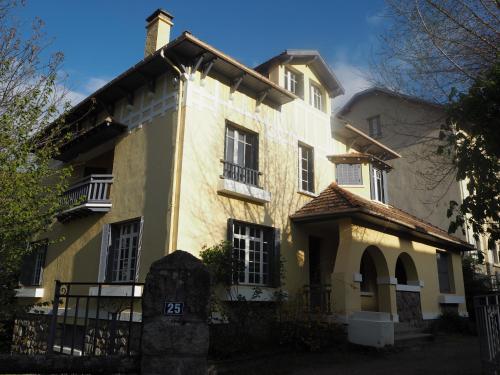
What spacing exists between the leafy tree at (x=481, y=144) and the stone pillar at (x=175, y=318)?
3.88 meters

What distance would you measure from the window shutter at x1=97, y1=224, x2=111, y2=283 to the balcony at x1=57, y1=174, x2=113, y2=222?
0.59m

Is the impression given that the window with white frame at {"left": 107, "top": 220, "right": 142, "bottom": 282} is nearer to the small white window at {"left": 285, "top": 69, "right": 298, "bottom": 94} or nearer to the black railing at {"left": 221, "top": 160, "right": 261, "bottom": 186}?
the black railing at {"left": 221, "top": 160, "right": 261, "bottom": 186}

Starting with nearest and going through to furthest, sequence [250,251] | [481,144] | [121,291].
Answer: [481,144] < [121,291] < [250,251]

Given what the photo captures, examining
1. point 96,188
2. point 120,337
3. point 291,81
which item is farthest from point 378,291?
point 96,188

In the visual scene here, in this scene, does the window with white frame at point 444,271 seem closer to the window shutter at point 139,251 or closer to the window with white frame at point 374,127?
the window with white frame at point 374,127

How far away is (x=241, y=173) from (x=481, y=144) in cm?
728

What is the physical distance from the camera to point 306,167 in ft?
48.5

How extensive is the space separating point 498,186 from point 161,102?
29.1ft

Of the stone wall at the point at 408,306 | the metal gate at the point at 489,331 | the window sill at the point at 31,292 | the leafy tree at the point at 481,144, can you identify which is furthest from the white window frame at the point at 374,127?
the metal gate at the point at 489,331

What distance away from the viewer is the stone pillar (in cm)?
443

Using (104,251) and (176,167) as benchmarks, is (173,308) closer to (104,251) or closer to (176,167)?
(176,167)

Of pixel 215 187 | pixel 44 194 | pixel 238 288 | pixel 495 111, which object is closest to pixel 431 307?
pixel 238 288

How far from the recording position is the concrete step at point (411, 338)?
11.7 metres

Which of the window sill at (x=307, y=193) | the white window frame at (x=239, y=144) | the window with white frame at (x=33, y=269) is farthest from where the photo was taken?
the window with white frame at (x=33, y=269)
